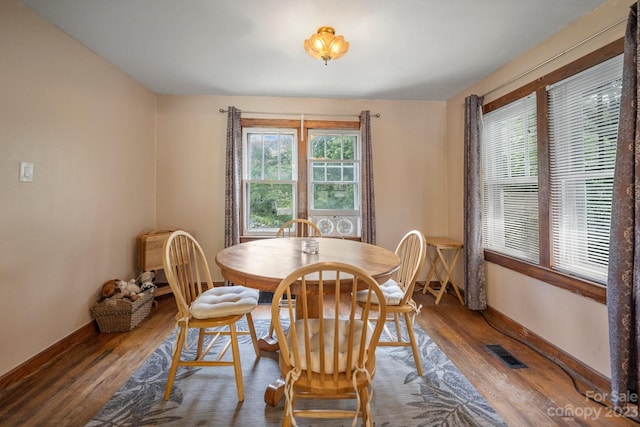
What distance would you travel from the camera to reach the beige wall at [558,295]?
1.67 metres

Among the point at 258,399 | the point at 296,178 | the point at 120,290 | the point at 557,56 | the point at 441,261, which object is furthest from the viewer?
the point at 296,178

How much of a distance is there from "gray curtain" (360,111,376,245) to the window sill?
4.12 ft

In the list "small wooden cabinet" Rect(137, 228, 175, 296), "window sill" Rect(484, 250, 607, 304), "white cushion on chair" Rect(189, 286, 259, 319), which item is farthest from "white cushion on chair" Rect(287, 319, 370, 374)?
"small wooden cabinet" Rect(137, 228, 175, 296)

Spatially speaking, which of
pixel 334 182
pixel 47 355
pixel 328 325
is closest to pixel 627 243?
pixel 328 325

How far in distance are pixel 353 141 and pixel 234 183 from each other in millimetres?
1600

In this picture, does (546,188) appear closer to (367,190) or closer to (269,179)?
(367,190)

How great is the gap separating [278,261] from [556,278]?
6.66 feet

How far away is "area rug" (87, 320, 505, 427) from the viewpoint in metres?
1.40

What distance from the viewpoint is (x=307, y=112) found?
3.39 meters

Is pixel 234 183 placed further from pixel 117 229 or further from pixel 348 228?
pixel 348 228

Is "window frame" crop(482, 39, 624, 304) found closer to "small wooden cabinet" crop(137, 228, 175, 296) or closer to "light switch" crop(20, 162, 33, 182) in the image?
"small wooden cabinet" crop(137, 228, 175, 296)

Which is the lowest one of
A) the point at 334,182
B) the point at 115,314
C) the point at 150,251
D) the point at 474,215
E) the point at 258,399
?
the point at 258,399

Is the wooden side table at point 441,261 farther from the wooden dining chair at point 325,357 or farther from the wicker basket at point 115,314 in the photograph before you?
the wicker basket at point 115,314

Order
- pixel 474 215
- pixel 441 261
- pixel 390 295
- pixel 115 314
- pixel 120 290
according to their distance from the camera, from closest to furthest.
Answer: pixel 390 295 → pixel 115 314 → pixel 120 290 → pixel 474 215 → pixel 441 261
